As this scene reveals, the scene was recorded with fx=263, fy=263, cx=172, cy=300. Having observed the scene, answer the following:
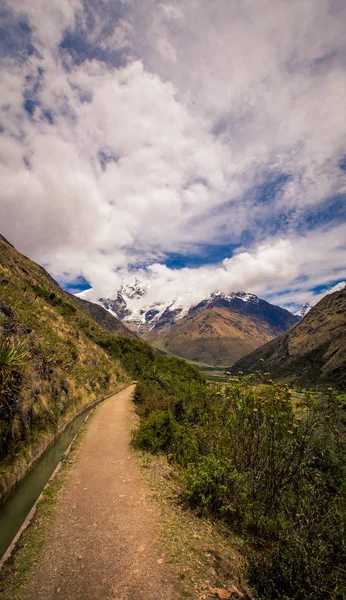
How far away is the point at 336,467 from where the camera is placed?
1025cm

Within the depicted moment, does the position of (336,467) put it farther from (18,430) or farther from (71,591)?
(18,430)

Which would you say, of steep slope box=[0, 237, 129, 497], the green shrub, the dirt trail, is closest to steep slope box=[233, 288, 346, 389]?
steep slope box=[0, 237, 129, 497]

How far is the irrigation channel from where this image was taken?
7.21 meters

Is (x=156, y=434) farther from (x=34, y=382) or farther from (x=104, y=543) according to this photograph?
(x=34, y=382)

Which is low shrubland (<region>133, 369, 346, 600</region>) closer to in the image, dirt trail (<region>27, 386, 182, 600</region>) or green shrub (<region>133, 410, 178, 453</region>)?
dirt trail (<region>27, 386, 182, 600</region>)

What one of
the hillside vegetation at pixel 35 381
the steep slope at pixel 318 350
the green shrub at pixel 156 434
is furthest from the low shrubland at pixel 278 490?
the steep slope at pixel 318 350

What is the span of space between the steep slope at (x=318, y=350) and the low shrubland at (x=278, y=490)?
351 feet

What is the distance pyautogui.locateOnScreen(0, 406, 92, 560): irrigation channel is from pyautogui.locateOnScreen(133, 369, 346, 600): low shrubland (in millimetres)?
4867

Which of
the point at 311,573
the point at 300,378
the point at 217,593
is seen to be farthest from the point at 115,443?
the point at 300,378

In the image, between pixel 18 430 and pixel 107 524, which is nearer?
pixel 107 524

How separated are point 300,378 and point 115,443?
455 feet

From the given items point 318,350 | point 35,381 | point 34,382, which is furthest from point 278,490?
point 318,350

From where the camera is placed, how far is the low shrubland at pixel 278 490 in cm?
455

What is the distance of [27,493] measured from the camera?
359 inches
